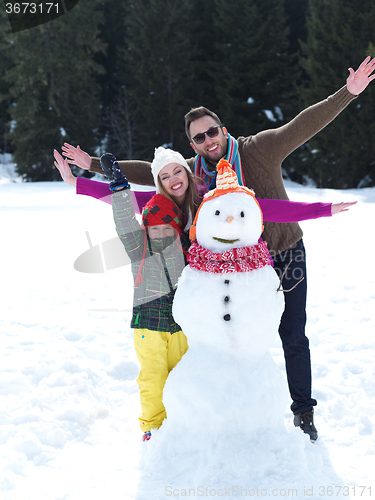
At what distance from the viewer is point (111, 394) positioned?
9.12 feet

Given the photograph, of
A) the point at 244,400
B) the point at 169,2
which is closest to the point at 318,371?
the point at 244,400

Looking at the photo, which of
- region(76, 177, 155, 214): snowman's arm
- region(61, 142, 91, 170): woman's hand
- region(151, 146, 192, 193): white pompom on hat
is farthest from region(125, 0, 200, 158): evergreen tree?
region(151, 146, 192, 193): white pompom on hat

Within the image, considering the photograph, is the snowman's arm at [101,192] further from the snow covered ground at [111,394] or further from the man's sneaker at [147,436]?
the man's sneaker at [147,436]

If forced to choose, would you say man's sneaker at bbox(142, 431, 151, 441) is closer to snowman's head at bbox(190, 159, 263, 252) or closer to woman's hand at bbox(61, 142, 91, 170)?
snowman's head at bbox(190, 159, 263, 252)

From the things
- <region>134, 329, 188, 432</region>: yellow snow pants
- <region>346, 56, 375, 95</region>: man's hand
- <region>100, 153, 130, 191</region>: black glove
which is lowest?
<region>134, 329, 188, 432</region>: yellow snow pants

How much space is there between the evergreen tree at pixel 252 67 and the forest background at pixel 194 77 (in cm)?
4

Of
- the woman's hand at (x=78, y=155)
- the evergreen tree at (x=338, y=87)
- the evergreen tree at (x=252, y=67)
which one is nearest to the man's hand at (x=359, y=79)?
the woman's hand at (x=78, y=155)

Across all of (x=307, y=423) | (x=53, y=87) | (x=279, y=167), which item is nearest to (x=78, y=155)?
(x=279, y=167)

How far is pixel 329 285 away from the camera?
475cm

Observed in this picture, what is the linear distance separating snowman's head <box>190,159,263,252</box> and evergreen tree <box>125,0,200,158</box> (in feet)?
49.9

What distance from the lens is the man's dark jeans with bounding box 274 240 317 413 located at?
228 cm

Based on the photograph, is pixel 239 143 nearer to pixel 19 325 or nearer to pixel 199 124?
pixel 199 124

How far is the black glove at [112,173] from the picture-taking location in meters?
1.98

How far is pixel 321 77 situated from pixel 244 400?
14.7 meters
